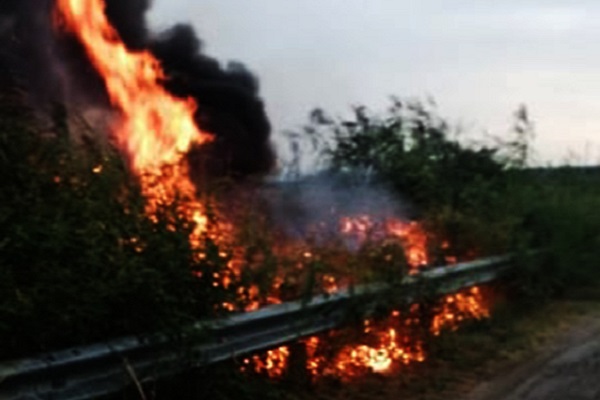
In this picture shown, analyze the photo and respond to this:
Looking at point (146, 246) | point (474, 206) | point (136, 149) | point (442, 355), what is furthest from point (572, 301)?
point (146, 246)

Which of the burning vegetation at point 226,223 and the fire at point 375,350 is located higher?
the burning vegetation at point 226,223

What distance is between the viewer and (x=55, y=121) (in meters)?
9.14

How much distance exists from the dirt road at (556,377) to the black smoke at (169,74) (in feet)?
10.1

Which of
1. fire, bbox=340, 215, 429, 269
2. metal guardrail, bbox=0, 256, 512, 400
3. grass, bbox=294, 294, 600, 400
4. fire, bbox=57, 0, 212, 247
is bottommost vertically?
grass, bbox=294, 294, 600, 400

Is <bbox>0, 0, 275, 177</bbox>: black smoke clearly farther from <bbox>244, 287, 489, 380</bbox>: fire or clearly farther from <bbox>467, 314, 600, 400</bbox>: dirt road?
<bbox>467, 314, 600, 400</bbox>: dirt road

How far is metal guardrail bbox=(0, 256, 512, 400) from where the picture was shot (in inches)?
269

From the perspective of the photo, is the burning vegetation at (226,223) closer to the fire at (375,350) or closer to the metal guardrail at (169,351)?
the fire at (375,350)

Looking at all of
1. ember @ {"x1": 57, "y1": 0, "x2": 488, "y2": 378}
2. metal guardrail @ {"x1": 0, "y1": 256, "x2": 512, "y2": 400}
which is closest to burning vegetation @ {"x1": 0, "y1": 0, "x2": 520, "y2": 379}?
ember @ {"x1": 57, "y1": 0, "x2": 488, "y2": 378}

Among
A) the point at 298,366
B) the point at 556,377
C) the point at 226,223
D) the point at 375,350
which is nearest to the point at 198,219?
the point at 226,223

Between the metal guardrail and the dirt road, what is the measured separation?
1198 millimetres

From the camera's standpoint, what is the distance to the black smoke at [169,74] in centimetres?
1233

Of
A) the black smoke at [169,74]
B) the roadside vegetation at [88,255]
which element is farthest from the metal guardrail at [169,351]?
the black smoke at [169,74]

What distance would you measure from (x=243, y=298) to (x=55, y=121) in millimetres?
1867

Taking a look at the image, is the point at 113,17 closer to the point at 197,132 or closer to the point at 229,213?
the point at 197,132
